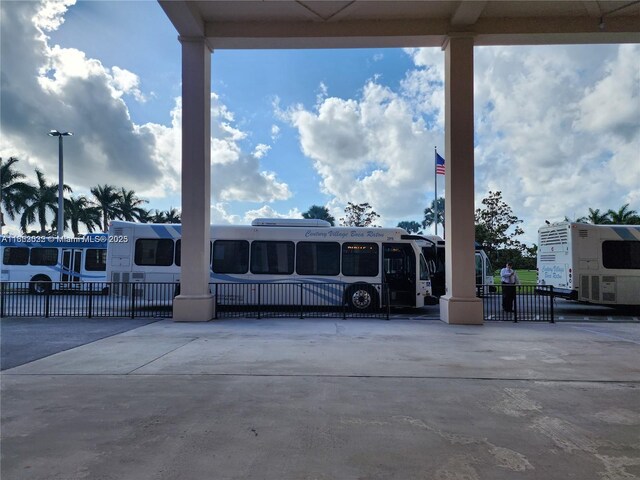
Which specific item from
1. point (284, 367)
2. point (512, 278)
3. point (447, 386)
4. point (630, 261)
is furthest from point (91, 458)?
point (630, 261)

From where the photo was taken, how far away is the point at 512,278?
15.1 m

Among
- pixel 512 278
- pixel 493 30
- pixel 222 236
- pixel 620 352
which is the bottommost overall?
pixel 620 352

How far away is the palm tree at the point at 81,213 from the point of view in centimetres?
4116

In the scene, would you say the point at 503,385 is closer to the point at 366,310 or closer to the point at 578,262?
the point at 366,310

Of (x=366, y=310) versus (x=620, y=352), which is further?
(x=366, y=310)

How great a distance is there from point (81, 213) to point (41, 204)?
756 cm

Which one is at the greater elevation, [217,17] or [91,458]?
[217,17]

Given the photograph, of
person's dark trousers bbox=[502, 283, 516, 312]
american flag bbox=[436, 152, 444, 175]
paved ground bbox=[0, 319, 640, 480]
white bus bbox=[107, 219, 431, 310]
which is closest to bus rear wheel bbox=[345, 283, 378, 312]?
white bus bbox=[107, 219, 431, 310]

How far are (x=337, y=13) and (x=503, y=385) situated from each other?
10.8m

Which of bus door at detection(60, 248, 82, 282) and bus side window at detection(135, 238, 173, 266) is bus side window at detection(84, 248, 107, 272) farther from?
bus side window at detection(135, 238, 173, 266)

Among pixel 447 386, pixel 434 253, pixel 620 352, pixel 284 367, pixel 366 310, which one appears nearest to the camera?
pixel 447 386

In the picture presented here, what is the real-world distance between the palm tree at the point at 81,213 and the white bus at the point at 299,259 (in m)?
30.9

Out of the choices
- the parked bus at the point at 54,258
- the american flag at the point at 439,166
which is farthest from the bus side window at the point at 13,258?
the american flag at the point at 439,166

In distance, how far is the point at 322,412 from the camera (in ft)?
15.4
